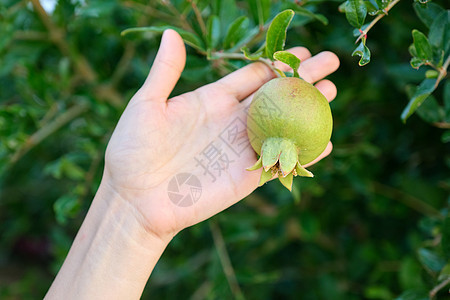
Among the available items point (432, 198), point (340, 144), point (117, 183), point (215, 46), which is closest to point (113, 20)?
point (215, 46)

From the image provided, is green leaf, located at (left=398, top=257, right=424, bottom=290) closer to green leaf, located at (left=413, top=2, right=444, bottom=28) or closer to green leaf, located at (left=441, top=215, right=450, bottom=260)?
green leaf, located at (left=441, top=215, right=450, bottom=260)

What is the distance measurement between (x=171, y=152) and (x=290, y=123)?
1.19ft

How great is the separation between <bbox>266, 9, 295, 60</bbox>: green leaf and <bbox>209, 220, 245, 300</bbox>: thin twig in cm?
80

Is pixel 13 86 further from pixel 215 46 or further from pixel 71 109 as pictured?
pixel 215 46

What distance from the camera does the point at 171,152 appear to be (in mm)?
1023

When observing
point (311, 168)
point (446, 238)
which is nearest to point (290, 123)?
point (446, 238)

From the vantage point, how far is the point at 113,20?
1636 mm

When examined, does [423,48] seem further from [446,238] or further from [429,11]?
[446,238]

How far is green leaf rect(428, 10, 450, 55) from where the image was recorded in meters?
0.86

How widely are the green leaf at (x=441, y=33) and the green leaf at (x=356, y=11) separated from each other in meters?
0.19

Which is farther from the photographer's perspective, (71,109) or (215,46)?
(71,109)

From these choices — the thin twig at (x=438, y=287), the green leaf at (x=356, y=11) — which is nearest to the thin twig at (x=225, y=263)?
the thin twig at (x=438, y=287)

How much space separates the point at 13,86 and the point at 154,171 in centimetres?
117

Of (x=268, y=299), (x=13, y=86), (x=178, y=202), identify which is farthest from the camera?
(x=268, y=299)
